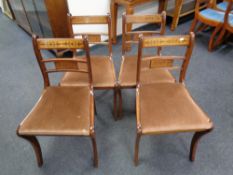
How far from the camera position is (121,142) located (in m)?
1.43

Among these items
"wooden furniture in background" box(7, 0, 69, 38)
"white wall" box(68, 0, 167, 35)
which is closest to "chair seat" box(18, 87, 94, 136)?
"wooden furniture in background" box(7, 0, 69, 38)

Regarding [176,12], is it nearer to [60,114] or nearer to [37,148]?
[60,114]

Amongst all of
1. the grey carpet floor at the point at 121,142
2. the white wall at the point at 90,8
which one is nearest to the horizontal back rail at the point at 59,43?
the grey carpet floor at the point at 121,142

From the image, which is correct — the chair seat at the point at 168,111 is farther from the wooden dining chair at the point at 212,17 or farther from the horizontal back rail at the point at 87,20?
the wooden dining chair at the point at 212,17

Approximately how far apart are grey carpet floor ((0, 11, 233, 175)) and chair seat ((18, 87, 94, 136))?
0.42m

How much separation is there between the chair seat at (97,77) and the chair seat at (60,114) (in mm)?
91

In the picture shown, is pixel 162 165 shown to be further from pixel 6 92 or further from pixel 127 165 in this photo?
pixel 6 92

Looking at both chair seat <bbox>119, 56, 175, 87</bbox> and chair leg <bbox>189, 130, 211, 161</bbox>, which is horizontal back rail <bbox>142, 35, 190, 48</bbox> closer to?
chair seat <bbox>119, 56, 175, 87</bbox>

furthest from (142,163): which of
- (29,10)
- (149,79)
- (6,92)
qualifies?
(29,10)

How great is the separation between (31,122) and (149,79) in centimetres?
84

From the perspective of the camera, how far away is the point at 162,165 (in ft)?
4.24

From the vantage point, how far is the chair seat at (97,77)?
1.34 m

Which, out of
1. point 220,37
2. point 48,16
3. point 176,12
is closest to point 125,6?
point 48,16

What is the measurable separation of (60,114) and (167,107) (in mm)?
645
